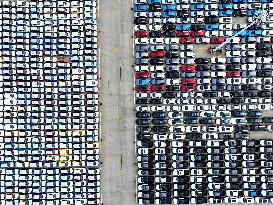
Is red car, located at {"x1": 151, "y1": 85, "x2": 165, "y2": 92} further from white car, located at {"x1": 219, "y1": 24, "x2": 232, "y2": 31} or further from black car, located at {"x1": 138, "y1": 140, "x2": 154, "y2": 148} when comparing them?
white car, located at {"x1": 219, "y1": 24, "x2": 232, "y2": 31}

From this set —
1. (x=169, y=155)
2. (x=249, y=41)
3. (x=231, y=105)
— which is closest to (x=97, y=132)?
(x=169, y=155)

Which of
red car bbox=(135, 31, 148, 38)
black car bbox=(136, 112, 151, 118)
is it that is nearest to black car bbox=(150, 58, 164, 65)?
red car bbox=(135, 31, 148, 38)

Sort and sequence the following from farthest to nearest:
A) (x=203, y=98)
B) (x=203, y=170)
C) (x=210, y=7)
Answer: (x=210, y=7) < (x=203, y=98) < (x=203, y=170)

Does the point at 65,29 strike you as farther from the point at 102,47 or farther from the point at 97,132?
the point at 97,132

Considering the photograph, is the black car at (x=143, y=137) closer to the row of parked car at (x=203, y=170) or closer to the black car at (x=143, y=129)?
the row of parked car at (x=203, y=170)

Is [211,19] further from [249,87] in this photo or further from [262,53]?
[249,87]

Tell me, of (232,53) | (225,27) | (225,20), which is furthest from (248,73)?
(225,20)
